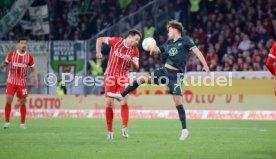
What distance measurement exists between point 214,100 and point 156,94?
7.98ft

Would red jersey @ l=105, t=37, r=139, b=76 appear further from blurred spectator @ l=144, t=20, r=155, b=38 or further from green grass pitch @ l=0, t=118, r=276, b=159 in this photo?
blurred spectator @ l=144, t=20, r=155, b=38

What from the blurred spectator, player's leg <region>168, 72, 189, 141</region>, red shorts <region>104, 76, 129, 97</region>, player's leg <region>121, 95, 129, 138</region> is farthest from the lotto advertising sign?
player's leg <region>168, 72, 189, 141</region>

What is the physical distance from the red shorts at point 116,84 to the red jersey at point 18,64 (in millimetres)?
4942

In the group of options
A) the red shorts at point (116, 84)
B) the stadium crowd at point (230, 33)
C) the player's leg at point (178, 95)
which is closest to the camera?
the player's leg at point (178, 95)

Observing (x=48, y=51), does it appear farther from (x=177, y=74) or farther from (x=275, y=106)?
(x=177, y=74)

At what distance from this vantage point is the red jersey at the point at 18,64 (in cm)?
1998

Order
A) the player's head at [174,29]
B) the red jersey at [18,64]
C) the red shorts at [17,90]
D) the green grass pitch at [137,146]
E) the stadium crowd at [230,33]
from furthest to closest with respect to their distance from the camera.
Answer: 1. the stadium crowd at [230,33]
2. the red shorts at [17,90]
3. the red jersey at [18,64]
4. the player's head at [174,29]
5. the green grass pitch at [137,146]

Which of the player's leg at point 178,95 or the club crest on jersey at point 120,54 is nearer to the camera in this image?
the player's leg at point 178,95

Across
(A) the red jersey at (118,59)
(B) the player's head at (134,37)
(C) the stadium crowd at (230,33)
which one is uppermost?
(C) the stadium crowd at (230,33)

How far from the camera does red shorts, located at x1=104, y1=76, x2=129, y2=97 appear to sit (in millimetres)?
15586

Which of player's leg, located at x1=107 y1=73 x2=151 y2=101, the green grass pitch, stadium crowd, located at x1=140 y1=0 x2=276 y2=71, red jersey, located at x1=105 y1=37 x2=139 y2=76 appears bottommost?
the green grass pitch

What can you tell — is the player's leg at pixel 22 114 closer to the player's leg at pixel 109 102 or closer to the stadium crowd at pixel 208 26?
the player's leg at pixel 109 102

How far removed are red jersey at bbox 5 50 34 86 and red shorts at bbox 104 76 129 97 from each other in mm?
4942

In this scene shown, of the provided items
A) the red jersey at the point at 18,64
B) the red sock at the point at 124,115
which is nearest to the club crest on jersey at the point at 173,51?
the red sock at the point at 124,115
